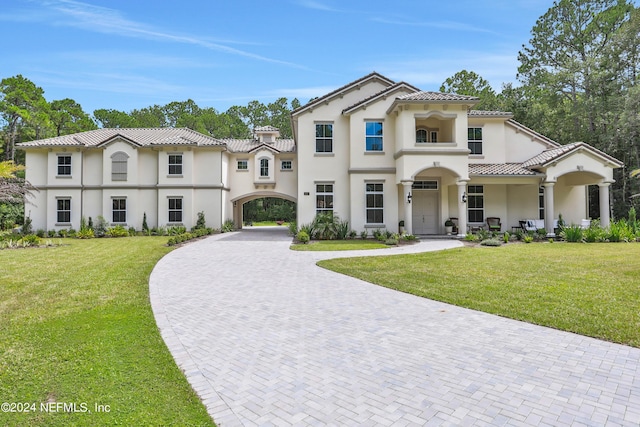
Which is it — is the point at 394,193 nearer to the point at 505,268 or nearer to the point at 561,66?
the point at 505,268

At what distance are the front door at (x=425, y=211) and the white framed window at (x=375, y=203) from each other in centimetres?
236

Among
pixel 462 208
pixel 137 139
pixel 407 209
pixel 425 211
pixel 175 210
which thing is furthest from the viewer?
pixel 137 139

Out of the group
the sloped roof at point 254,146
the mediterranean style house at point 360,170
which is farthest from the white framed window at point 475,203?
the sloped roof at point 254,146

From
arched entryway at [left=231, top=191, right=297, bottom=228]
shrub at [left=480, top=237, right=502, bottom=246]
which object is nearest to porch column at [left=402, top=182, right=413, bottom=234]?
shrub at [left=480, top=237, right=502, bottom=246]

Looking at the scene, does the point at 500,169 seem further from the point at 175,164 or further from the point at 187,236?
the point at 175,164

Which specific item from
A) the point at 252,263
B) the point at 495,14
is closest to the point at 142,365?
the point at 252,263

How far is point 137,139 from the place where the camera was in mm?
26234

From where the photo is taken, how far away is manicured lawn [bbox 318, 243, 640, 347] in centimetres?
606

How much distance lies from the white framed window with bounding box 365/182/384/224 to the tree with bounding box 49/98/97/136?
36.9m

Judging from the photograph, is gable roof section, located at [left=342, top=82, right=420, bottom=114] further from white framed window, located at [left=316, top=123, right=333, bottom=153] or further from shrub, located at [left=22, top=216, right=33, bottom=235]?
shrub, located at [left=22, top=216, right=33, bottom=235]

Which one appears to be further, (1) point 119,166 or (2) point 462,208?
(1) point 119,166

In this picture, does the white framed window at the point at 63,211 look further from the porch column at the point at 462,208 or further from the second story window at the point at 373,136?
the porch column at the point at 462,208

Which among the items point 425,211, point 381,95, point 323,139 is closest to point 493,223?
point 425,211

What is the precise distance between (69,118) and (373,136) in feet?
127
